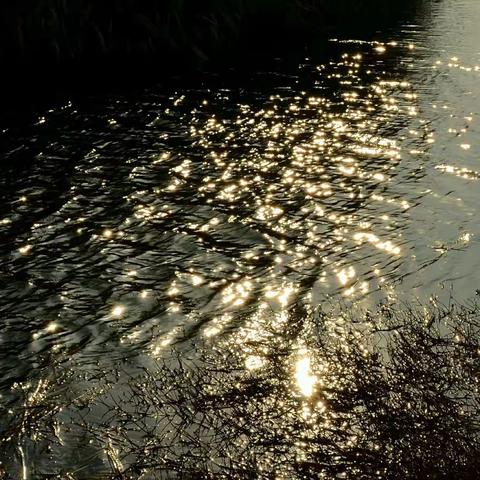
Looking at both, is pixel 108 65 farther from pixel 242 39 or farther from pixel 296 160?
pixel 296 160

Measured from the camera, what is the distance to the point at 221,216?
2859cm

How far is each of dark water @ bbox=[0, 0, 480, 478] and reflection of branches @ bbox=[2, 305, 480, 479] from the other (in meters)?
0.65

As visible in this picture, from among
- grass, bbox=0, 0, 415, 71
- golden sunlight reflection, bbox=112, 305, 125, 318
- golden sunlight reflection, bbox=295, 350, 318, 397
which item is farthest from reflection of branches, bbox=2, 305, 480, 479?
grass, bbox=0, 0, 415, 71

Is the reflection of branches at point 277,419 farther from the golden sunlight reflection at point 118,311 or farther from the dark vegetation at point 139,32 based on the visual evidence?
the dark vegetation at point 139,32

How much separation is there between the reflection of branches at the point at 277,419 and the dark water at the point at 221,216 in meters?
0.65

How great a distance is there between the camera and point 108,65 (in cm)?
5056

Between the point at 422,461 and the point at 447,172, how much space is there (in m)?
22.8

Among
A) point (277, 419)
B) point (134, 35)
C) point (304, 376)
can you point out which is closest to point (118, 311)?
point (304, 376)

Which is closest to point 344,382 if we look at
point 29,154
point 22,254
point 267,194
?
point 22,254

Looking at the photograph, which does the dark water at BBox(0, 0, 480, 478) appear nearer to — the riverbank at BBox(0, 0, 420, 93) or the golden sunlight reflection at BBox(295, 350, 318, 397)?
the golden sunlight reflection at BBox(295, 350, 318, 397)

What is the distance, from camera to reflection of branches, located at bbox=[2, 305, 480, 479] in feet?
45.5

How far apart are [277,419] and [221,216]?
13.2 meters

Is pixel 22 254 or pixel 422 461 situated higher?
pixel 422 461

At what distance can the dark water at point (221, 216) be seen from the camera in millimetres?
20891
